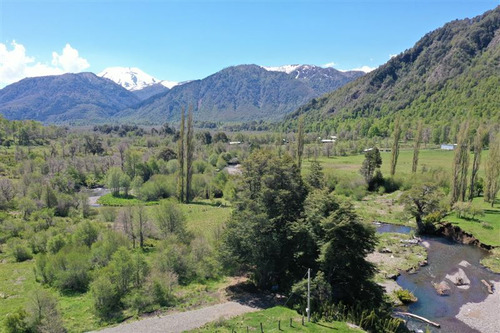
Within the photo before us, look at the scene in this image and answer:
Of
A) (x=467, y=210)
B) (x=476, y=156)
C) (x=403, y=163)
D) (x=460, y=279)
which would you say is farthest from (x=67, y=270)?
(x=403, y=163)

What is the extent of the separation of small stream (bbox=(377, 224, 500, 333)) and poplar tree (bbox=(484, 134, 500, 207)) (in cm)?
1692

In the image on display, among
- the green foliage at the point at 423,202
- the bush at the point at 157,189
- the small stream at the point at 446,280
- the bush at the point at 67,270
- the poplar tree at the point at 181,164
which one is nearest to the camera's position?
the small stream at the point at 446,280

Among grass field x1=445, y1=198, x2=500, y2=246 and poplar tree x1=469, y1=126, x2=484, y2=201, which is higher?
poplar tree x1=469, y1=126, x2=484, y2=201

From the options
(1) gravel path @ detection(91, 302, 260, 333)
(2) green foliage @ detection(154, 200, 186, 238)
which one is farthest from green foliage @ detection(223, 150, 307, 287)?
(2) green foliage @ detection(154, 200, 186, 238)

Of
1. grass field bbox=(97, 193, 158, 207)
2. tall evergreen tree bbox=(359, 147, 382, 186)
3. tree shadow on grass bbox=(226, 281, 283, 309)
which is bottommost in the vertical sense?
grass field bbox=(97, 193, 158, 207)

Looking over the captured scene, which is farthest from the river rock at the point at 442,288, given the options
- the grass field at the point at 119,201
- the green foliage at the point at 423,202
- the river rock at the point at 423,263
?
the grass field at the point at 119,201

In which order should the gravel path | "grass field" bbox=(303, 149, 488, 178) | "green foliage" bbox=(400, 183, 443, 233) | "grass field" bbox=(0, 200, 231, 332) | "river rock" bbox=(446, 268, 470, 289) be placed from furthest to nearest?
1. "grass field" bbox=(303, 149, 488, 178)
2. "green foliage" bbox=(400, 183, 443, 233)
3. "river rock" bbox=(446, 268, 470, 289)
4. "grass field" bbox=(0, 200, 231, 332)
5. the gravel path

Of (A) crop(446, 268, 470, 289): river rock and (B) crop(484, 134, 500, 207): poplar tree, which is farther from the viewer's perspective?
(B) crop(484, 134, 500, 207): poplar tree

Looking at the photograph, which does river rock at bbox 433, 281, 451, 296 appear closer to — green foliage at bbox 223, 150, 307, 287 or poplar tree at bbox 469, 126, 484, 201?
green foliage at bbox 223, 150, 307, 287

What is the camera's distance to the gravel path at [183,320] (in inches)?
914

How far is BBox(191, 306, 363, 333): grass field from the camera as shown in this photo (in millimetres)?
21906

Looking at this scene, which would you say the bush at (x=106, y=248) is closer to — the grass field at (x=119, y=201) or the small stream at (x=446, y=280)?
the small stream at (x=446, y=280)

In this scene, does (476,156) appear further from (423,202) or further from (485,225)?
(423,202)

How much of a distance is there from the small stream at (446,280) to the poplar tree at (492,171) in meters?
16.9
